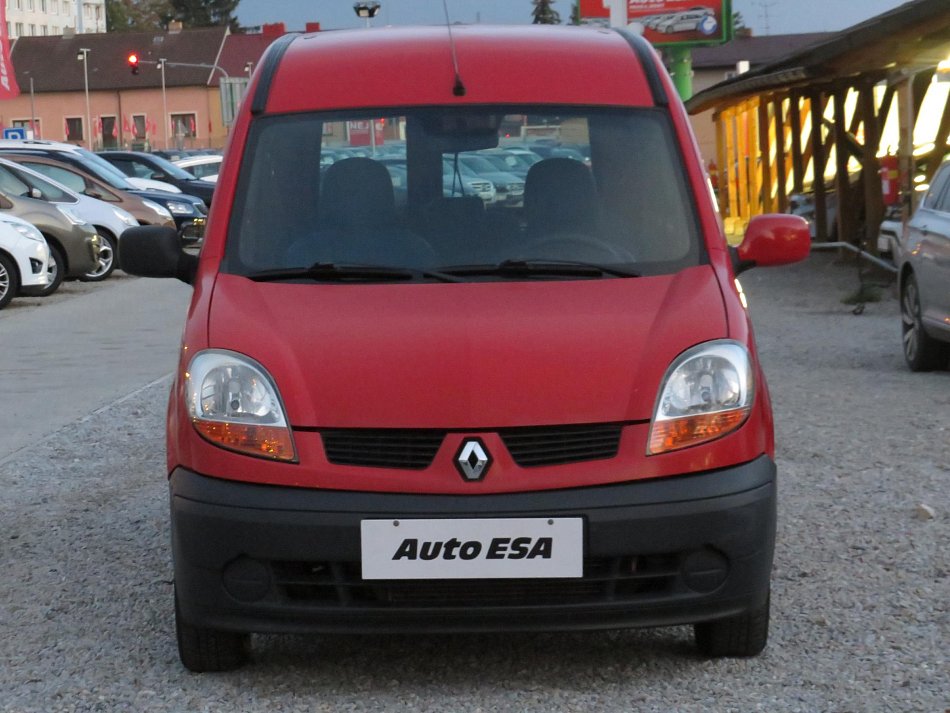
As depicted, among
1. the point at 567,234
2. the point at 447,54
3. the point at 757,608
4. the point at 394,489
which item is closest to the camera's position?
the point at 394,489

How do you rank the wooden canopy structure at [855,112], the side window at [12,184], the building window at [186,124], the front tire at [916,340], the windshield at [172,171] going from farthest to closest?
the building window at [186,124] → the windshield at [172,171] → the side window at [12,184] → the wooden canopy structure at [855,112] → the front tire at [916,340]

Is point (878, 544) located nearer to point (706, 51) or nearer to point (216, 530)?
point (216, 530)

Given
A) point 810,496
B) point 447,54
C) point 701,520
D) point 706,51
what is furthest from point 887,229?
point 706,51

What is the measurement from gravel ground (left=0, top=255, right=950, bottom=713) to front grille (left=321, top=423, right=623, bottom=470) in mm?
681

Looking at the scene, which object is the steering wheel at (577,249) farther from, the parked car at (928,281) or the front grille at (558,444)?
the parked car at (928,281)

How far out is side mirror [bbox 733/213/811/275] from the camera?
5363 mm

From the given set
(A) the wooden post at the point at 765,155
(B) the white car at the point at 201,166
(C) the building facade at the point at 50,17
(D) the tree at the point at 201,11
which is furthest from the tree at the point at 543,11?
(A) the wooden post at the point at 765,155

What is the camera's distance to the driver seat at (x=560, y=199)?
16.9ft

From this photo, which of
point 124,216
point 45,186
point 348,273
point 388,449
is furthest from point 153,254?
point 124,216

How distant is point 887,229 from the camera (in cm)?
1661

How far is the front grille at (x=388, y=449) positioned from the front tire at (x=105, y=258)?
18.9 m

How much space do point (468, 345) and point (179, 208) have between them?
23843 mm

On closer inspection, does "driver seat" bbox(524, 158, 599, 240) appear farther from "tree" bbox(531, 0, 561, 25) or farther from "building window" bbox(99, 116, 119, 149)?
"tree" bbox(531, 0, 561, 25)

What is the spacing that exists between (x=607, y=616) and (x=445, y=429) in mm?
643
